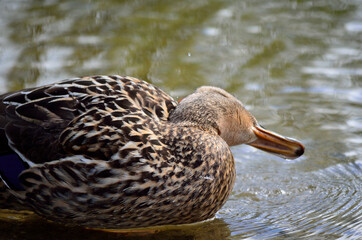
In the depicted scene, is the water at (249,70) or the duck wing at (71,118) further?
the water at (249,70)

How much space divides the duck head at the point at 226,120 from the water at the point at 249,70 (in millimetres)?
420

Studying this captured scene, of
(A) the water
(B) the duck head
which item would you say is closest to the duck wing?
(B) the duck head

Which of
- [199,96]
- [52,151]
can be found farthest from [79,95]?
[199,96]

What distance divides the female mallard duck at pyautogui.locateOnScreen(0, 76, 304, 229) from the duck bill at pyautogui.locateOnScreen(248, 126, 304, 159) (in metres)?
0.56

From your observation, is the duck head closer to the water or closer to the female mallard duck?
the female mallard duck

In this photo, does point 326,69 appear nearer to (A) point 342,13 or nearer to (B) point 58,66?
(A) point 342,13

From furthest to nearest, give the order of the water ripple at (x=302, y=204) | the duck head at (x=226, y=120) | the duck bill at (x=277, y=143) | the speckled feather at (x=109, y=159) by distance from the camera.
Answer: the duck bill at (x=277, y=143)
the duck head at (x=226, y=120)
the water ripple at (x=302, y=204)
the speckled feather at (x=109, y=159)

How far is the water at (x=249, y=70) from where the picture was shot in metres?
6.22

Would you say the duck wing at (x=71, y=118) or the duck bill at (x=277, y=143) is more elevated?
the duck wing at (x=71, y=118)

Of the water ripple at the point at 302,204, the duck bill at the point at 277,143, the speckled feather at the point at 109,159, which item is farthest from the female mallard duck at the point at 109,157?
the duck bill at the point at 277,143

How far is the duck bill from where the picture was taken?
21.6 feet

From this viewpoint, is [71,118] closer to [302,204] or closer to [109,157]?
[109,157]

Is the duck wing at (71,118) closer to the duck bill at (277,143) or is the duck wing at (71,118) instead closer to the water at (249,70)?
the water at (249,70)

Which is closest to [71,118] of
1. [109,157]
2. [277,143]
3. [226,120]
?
[109,157]
